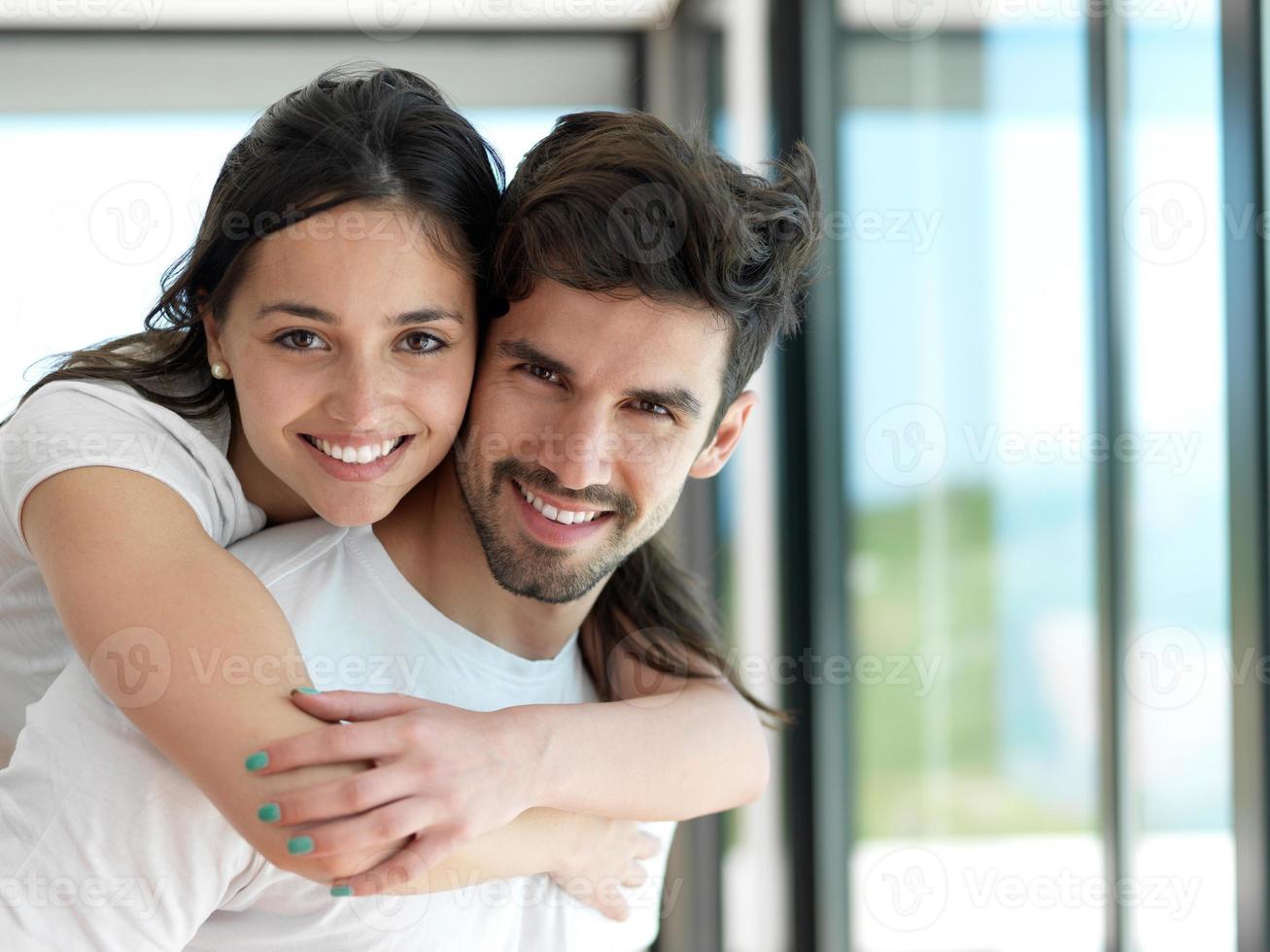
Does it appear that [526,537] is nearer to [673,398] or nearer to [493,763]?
[673,398]

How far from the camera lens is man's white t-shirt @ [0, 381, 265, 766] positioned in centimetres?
115

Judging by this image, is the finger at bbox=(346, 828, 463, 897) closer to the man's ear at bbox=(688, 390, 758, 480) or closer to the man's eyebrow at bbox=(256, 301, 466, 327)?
the man's eyebrow at bbox=(256, 301, 466, 327)

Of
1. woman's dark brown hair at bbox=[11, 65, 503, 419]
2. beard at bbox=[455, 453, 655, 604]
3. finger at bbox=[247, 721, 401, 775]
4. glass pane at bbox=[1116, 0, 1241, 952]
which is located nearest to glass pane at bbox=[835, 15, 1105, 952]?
glass pane at bbox=[1116, 0, 1241, 952]

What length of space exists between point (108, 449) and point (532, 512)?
16.7 inches

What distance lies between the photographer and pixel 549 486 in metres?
1.31

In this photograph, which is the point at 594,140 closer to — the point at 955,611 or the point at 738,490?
the point at 955,611

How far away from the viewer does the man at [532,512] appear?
1104mm

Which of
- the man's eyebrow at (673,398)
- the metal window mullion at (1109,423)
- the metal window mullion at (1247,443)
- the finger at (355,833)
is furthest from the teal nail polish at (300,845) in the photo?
the metal window mullion at (1109,423)

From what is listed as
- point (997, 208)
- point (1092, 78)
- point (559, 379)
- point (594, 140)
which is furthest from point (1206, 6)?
point (559, 379)

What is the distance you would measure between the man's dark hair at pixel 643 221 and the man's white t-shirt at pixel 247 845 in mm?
359

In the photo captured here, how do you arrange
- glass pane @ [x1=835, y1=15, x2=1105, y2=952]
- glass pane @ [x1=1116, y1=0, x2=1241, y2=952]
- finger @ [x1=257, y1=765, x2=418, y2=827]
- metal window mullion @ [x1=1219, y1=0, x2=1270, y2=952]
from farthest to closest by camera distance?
1. glass pane @ [x1=835, y1=15, x2=1105, y2=952]
2. glass pane @ [x1=1116, y1=0, x2=1241, y2=952]
3. metal window mullion @ [x1=1219, y1=0, x2=1270, y2=952]
4. finger @ [x1=257, y1=765, x2=418, y2=827]

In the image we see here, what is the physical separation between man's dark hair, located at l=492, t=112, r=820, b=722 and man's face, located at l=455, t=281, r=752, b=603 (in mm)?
27

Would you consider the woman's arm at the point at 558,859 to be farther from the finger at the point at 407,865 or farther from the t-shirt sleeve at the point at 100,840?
the t-shirt sleeve at the point at 100,840

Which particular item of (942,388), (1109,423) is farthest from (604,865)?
(942,388)
